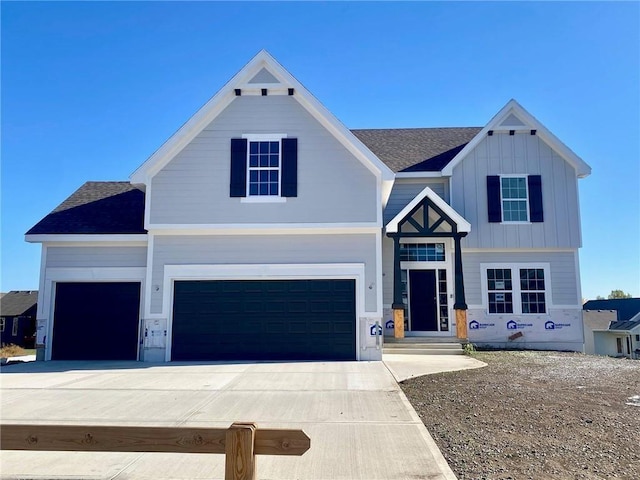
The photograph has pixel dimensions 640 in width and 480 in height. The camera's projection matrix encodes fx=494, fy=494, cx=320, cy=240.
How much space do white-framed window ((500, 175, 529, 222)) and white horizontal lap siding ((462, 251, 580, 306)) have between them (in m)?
1.22

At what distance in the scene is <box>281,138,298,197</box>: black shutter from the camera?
13.7 m

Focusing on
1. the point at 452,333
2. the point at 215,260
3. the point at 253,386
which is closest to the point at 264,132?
the point at 215,260

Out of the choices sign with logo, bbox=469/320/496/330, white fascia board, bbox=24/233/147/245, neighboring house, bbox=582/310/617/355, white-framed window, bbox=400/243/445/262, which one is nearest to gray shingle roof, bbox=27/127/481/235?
white fascia board, bbox=24/233/147/245

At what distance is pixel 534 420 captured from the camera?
654cm

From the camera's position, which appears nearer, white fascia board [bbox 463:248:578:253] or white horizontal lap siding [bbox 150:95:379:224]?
white horizontal lap siding [bbox 150:95:379:224]

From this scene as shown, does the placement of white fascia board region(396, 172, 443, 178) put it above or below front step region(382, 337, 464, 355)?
above

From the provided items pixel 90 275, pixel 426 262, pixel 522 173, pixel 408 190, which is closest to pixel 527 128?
pixel 522 173

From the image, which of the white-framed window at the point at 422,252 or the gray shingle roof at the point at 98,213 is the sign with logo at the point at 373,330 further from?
the gray shingle roof at the point at 98,213

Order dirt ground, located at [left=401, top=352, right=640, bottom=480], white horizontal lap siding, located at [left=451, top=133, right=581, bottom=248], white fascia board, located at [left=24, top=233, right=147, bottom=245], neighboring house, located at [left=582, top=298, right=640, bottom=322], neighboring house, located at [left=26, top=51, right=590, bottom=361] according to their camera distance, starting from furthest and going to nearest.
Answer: neighboring house, located at [left=582, top=298, right=640, bottom=322] → white horizontal lap siding, located at [left=451, top=133, right=581, bottom=248] → white fascia board, located at [left=24, top=233, right=147, bottom=245] → neighboring house, located at [left=26, top=51, right=590, bottom=361] → dirt ground, located at [left=401, top=352, right=640, bottom=480]

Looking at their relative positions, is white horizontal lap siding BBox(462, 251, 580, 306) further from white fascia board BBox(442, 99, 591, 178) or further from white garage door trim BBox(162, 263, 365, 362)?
white garage door trim BBox(162, 263, 365, 362)

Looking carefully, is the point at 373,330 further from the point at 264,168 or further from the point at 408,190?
the point at 408,190

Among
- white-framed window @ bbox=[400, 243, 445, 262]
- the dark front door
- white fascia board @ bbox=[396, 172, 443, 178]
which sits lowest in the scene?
the dark front door

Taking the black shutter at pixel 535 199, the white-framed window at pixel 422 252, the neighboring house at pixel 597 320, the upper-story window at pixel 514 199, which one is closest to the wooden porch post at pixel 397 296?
the white-framed window at pixel 422 252

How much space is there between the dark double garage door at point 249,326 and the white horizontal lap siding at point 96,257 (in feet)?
5.26
